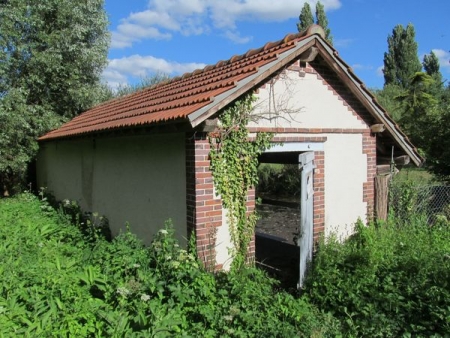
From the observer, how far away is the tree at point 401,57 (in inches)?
1734

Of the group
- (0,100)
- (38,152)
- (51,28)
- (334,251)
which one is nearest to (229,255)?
(334,251)

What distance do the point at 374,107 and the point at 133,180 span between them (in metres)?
4.73

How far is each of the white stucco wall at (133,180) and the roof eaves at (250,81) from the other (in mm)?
775

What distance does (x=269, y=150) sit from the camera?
5.70 m

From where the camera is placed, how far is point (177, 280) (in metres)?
Result: 4.41

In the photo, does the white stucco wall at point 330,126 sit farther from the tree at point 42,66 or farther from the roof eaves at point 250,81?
the tree at point 42,66

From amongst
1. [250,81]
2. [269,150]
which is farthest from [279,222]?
[250,81]

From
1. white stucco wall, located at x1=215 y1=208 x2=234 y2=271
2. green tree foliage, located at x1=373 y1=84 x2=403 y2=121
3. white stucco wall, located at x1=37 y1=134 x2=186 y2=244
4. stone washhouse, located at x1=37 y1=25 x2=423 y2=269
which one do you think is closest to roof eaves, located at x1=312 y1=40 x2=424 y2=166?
stone washhouse, located at x1=37 y1=25 x2=423 y2=269

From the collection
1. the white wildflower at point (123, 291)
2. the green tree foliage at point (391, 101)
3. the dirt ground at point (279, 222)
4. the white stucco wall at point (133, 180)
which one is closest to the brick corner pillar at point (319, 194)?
the white stucco wall at point (133, 180)

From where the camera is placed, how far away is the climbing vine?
17.1 feet

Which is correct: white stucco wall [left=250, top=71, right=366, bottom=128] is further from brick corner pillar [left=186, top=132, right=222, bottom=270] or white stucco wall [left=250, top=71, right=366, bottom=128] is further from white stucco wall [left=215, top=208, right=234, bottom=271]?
white stucco wall [left=215, top=208, right=234, bottom=271]

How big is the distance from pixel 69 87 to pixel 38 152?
2933 mm

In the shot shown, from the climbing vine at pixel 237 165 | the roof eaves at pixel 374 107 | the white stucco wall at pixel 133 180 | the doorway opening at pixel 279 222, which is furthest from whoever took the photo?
the doorway opening at pixel 279 222

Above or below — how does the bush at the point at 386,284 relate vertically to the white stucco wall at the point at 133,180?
below
